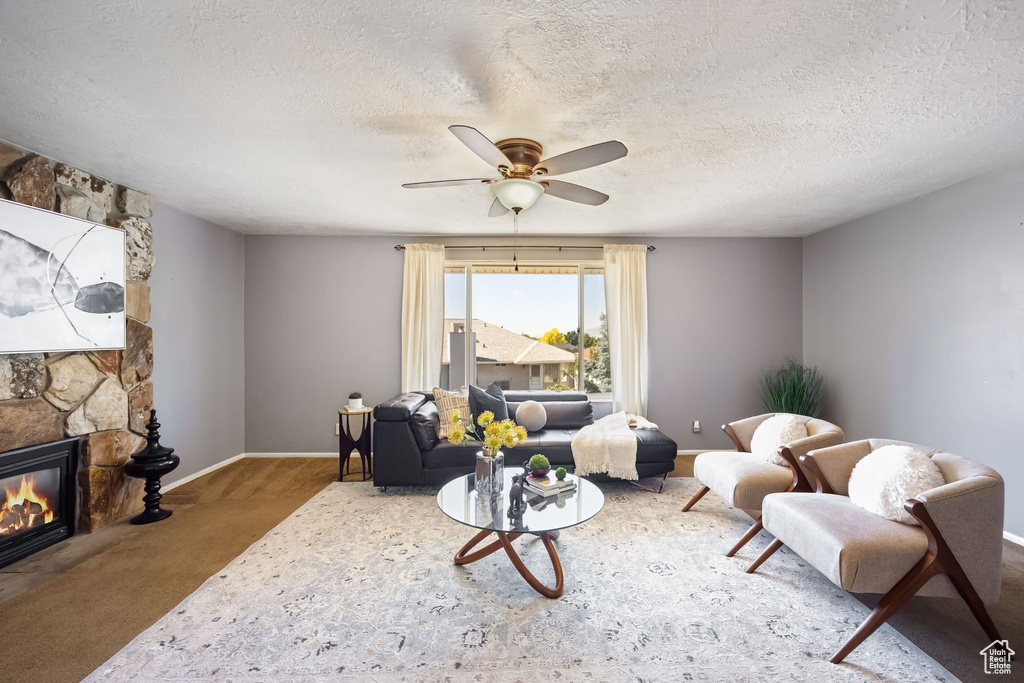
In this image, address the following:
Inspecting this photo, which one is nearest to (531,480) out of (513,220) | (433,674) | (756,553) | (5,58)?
(433,674)

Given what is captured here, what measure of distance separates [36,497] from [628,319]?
4.97 meters

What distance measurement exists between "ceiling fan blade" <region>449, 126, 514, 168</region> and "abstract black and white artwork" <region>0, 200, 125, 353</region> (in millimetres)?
2735

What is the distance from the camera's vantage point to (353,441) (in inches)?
166

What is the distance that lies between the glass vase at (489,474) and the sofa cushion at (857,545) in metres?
1.52

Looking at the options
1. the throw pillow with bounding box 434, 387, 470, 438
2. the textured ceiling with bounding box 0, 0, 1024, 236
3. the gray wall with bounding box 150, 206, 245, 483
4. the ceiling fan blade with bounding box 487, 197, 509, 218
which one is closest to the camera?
the textured ceiling with bounding box 0, 0, 1024, 236

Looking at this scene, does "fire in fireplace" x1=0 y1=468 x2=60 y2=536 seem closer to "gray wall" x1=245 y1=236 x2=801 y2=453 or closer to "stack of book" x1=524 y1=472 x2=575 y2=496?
"gray wall" x1=245 y1=236 x2=801 y2=453

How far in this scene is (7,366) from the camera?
8.48 feet

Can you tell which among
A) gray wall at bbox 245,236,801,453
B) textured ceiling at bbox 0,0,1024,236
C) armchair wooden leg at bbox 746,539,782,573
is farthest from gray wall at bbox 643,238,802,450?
armchair wooden leg at bbox 746,539,782,573

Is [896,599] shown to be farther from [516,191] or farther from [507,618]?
[516,191]

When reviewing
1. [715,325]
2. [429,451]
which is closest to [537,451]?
[429,451]

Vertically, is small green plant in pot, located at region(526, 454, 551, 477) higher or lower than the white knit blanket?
higher

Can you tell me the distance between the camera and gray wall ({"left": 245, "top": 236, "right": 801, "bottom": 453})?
4.84 metres

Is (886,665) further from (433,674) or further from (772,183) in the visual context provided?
(772,183)

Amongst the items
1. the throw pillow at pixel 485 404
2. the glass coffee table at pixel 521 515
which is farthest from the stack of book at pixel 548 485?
the throw pillow at pixel 485 404
